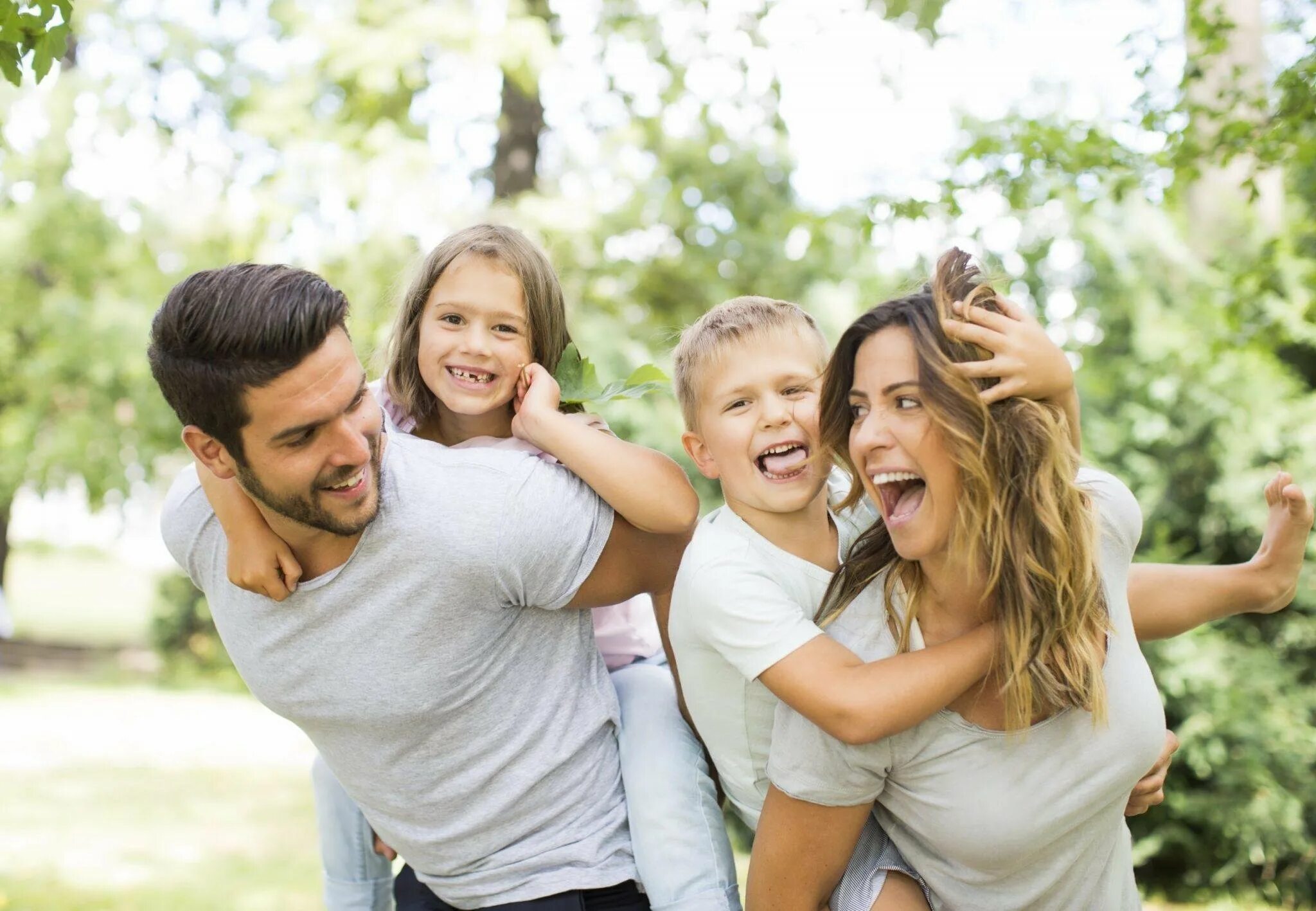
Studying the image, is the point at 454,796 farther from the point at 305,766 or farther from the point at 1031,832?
the point at 305,766

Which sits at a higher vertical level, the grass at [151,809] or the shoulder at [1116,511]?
the shoulder at [1116,511]

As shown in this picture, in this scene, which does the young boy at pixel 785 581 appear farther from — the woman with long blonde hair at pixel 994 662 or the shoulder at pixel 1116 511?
the shoulder at pixel 1116 511

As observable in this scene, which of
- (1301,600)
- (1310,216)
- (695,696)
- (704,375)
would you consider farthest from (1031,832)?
(1310,216)

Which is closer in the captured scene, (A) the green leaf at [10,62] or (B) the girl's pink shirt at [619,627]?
(A) the green leaf at [10,62]

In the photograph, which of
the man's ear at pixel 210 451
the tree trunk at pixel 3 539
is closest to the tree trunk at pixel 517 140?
the man's ear at pixel 210 451

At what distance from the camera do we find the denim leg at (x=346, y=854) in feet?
11.0

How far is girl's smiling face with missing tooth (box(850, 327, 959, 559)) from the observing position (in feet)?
7.21

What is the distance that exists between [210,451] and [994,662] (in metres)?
1.66

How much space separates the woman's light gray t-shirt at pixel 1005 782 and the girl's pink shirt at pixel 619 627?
2.68 feet

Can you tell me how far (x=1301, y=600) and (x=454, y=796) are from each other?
207 inches

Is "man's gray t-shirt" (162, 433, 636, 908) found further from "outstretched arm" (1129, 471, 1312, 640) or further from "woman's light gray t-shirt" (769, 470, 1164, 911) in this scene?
"outstretched arm" (1129, 471, 1312, 640)

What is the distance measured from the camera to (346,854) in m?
3.37

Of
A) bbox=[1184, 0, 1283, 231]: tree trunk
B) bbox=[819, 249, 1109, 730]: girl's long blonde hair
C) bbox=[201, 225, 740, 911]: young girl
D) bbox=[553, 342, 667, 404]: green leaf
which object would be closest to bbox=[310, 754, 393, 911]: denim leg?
bbox=[201, 225, 740, 911]: young girl

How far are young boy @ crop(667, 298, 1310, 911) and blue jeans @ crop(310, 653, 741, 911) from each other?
89 millimetres
